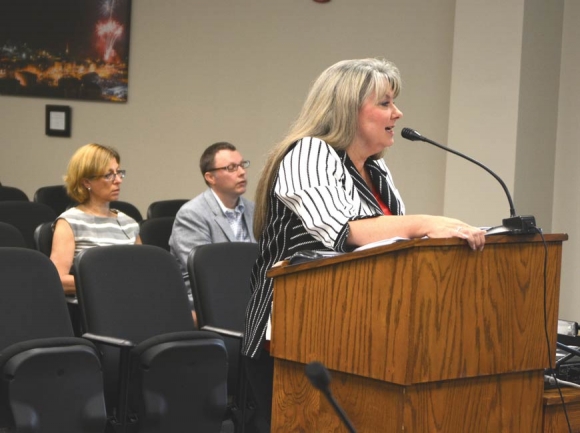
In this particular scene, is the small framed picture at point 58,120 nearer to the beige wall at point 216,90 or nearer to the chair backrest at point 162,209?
the beige wall at point 216,90

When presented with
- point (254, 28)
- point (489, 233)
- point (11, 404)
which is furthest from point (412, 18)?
point (489, 233)

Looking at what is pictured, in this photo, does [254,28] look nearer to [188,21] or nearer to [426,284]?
[188,21]

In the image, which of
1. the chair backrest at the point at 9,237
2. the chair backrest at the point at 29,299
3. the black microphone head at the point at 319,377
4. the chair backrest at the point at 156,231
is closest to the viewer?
the black microphone head at the point at 319,377

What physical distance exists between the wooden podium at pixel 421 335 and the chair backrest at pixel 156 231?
2.95 meters

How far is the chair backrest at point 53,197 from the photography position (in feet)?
19.1

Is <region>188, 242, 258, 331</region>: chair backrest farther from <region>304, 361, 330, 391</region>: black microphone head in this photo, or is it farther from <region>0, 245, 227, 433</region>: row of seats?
<region>304, 361, 330, 391</region>: black microphone head

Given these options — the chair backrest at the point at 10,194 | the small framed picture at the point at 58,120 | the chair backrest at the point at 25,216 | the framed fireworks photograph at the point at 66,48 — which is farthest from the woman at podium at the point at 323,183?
the small framed picture at the point at 58,120

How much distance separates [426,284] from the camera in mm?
1710

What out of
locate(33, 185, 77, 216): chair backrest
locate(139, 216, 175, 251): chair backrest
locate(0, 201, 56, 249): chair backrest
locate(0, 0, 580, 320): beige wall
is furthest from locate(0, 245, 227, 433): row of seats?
locate(0, 0, 580, 320): beige wall

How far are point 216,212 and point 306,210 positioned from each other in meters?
2.65

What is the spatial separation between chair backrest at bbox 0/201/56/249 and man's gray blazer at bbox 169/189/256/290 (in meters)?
1.01

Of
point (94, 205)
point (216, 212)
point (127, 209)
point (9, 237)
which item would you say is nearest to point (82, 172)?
point (94, 205)

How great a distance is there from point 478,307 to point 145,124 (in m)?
5.45

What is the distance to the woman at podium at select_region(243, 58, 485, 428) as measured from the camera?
1.97 metres
